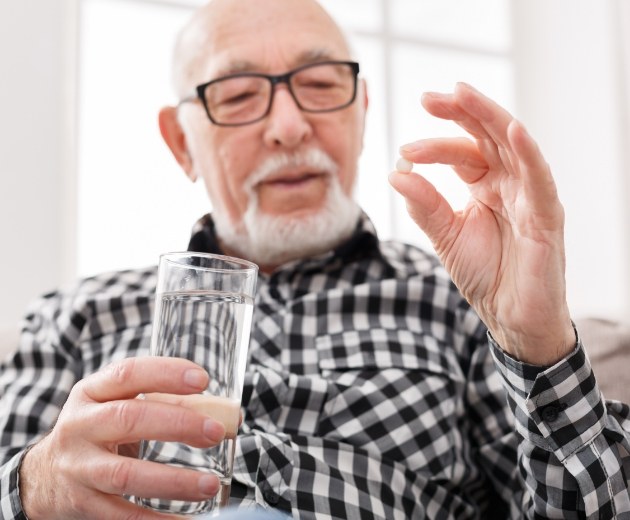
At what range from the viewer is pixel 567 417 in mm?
817

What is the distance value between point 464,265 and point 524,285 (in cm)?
8

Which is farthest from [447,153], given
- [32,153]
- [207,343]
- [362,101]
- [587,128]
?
[587,128]

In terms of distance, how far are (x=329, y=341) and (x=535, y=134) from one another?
1.92m

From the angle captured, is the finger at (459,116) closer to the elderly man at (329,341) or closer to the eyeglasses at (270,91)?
the elderly man at (329,341)

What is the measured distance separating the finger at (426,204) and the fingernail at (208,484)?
36 centimetres

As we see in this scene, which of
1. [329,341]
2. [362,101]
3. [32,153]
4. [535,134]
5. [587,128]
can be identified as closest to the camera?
[329,341]

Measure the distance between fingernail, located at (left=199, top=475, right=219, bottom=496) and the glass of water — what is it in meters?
0.03

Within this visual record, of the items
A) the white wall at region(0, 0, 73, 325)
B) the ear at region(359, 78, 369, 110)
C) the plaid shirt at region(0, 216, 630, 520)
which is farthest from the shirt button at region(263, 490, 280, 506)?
the white wall at region(0, 0, 73, 325)

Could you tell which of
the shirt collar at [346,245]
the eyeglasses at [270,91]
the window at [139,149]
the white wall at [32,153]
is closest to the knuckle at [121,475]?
the shirt collar at [346,245]

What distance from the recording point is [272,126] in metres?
1.25

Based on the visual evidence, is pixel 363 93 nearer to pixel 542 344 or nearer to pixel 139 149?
pixel 542 344

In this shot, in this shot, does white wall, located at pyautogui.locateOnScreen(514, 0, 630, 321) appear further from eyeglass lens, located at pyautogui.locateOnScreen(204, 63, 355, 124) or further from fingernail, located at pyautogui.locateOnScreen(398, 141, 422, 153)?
fingernail, located at pyautogui.locateOnScreen(398, 141, 422, 153)

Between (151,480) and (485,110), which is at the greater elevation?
(485,110)

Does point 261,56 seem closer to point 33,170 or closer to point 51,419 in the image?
point 51,419
